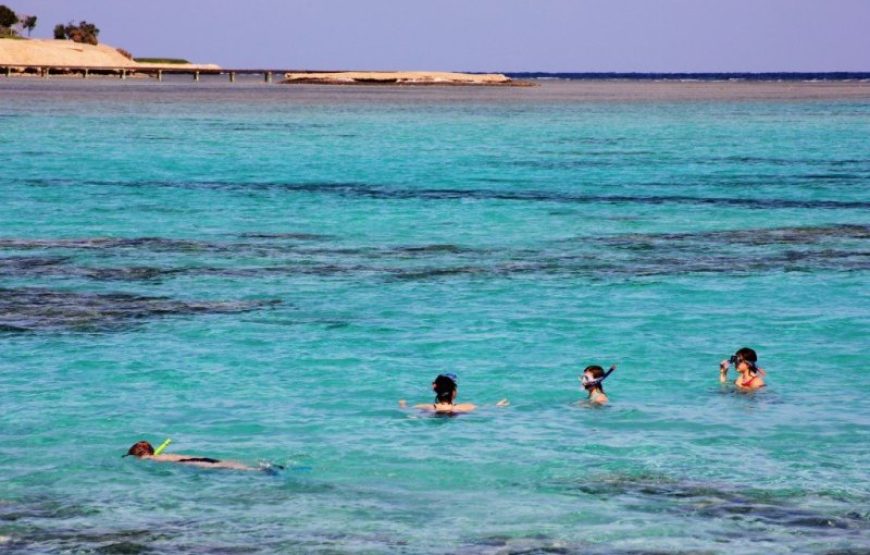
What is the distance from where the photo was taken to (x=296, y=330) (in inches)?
881

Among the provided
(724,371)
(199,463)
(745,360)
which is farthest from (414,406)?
(745,360)

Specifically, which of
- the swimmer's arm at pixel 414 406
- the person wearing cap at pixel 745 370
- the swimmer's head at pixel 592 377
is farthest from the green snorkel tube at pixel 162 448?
the person wearing cap at pixel 745 370

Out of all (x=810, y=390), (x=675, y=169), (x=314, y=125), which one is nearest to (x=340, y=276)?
(x=810, y=390)

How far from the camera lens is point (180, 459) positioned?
15211 mm

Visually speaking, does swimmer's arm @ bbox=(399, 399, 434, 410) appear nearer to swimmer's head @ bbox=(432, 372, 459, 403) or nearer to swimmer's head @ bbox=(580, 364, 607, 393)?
swimmer's head @ bbox=(432, 372, 459, 403)

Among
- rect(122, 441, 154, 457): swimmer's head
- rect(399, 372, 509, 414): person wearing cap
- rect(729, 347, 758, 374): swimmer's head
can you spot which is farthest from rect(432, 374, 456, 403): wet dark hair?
rect(729, 347, 758, 374): swimmer's head

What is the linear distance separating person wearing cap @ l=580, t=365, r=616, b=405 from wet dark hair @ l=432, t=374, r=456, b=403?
172cm

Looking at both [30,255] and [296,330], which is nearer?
[296,330]

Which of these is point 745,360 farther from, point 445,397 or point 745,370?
point 445,397

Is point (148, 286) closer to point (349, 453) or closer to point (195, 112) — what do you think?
point (349, 453)

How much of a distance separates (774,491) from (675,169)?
4267 centimetres

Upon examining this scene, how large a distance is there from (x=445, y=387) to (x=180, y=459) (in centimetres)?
354

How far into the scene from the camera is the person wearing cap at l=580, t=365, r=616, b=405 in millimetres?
17609

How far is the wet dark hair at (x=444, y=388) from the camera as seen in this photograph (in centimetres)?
1711
